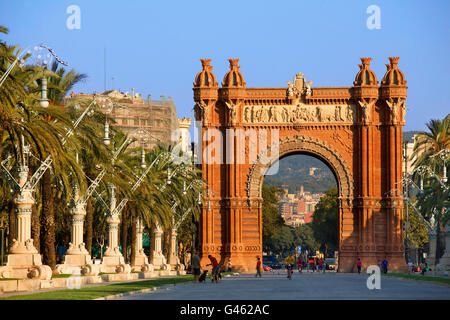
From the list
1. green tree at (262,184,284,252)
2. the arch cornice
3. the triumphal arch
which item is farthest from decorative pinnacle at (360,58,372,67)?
green tree at (262,184,284,252)

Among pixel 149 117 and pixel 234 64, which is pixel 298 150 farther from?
pixel 149 117

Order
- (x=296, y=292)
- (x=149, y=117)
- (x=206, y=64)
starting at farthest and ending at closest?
(x=149, y=117)
(x=206, y=64)
(x=296, y=292)

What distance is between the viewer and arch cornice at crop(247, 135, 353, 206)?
8081 cm

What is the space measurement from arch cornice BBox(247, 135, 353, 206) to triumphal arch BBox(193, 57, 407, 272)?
9 cm

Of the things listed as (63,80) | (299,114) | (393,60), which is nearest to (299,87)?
(299,114)

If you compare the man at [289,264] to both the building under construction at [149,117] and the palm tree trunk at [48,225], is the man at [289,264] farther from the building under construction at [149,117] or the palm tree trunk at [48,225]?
the building under construction at [149,117]

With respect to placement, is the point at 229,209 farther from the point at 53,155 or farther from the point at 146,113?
the point at 146,113

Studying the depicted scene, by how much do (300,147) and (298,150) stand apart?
0.48 m

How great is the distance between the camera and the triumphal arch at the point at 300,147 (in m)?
79.7

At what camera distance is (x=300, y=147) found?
8150 cm

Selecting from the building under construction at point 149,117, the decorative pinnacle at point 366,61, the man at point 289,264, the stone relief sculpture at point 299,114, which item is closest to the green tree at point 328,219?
the building under construction at point 149,117

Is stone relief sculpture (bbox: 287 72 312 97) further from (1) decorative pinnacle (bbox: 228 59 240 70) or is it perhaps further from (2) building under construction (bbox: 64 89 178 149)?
(2) building under construction (bbox: 64 89 178 149)

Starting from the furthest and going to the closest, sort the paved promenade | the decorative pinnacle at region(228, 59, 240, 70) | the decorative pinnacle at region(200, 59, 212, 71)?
the decorative pinnacle at region(200, 59, 212, 71) → the decorative pinnacle at region(228, 59, 240, 70) → the paved promenade

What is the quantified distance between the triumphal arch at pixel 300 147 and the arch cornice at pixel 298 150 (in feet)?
0.28
